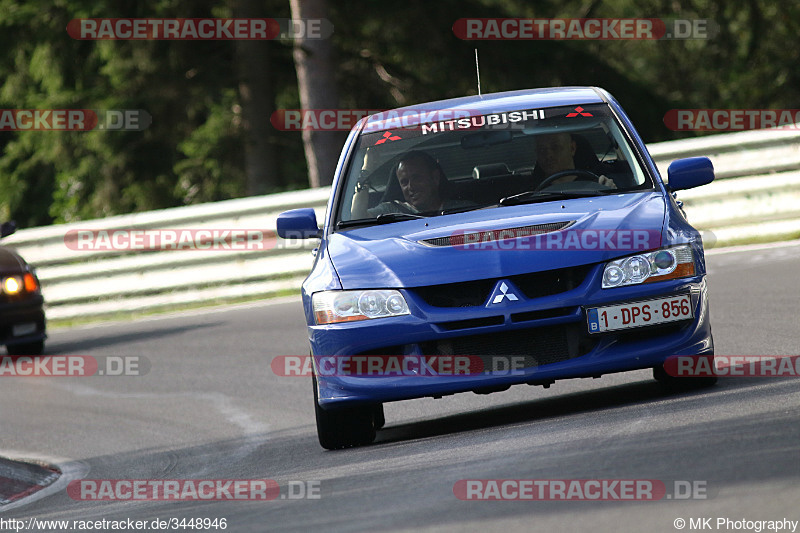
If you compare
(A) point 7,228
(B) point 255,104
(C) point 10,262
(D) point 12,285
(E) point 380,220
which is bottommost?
(E) point 380,220

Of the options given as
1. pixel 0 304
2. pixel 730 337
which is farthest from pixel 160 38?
pixel 730 337

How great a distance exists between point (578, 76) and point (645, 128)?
5.34 ft

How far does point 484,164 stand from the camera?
818cm

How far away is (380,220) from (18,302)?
8.01 meters

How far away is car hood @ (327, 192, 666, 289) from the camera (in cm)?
700

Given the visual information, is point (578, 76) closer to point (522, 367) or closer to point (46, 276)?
point (46, 276)

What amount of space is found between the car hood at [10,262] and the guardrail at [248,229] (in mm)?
3176

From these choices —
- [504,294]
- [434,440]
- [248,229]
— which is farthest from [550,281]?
[248,229]

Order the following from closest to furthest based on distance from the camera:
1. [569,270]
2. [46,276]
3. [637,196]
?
[569,270], [637,196], [46,276]

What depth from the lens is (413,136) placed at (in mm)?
8477

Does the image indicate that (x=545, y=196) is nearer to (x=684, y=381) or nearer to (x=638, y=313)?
(x=638, y=313)

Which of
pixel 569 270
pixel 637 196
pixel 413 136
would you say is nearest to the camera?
pixel 569 270

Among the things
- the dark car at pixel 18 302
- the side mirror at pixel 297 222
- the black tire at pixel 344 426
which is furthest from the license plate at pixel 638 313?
the dark car at pixel 18 302

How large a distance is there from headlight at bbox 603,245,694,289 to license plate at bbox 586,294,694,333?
108mm
